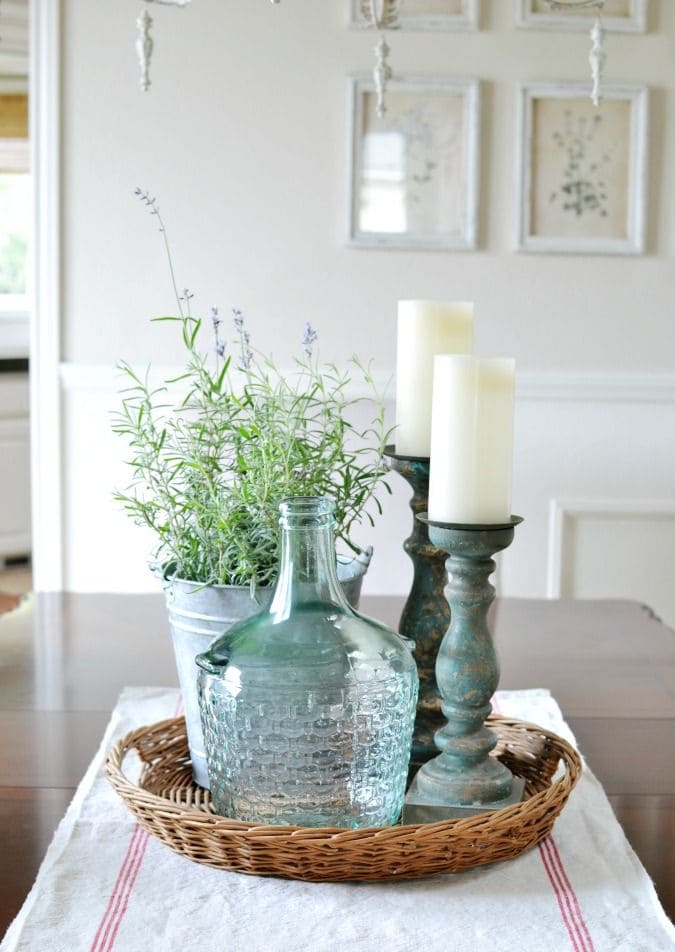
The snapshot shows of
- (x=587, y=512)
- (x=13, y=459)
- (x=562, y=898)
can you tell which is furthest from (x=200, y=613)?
(x=13, y=459)

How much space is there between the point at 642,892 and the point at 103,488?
2297 millimetres

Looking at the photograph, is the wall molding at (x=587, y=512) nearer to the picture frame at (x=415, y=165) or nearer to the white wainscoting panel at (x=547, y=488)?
the white wainscoting panel at (x=547, y=488)

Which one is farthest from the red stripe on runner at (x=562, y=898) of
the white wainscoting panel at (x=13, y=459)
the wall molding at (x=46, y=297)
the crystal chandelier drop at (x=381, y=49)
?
the white wainscoting panel at (x=13, y=459)

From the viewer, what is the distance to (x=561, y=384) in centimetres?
287

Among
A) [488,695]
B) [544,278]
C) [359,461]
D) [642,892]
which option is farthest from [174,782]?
[544,278]

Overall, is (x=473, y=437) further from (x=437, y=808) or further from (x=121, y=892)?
(x=121, y=892)

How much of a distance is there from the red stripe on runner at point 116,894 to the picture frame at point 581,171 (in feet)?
7.23

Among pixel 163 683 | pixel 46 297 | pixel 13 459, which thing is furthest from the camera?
pixel 13 459

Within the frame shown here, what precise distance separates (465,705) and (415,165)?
7.07ft

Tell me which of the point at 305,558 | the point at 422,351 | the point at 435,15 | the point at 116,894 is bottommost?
the point at 116,894

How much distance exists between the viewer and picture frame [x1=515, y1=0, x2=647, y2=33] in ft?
9.08

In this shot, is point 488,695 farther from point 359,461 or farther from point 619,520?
point 619,520

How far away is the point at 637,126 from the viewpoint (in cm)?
281

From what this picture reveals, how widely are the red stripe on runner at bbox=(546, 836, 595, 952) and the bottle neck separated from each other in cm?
23
